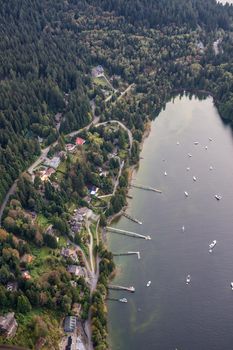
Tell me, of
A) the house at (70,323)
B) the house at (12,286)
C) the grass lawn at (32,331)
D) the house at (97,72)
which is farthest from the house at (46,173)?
the house at (97,72)

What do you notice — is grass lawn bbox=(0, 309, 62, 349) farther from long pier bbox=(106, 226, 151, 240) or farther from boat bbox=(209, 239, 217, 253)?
boat bbox=(209, 239, 217, 253)

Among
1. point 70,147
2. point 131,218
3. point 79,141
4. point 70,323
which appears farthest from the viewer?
point 79,141

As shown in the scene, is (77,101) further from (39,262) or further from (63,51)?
(39,262)

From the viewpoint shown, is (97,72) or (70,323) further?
(97,72)

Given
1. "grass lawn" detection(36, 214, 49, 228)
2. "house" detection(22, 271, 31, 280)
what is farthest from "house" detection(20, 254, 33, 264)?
"grass lawn" detection(36, 214, 49, 228)

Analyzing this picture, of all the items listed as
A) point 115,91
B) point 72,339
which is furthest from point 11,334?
point 115,91

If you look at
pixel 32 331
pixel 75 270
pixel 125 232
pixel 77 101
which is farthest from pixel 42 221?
pixel 77 101

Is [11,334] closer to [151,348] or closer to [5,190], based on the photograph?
[151,348]
